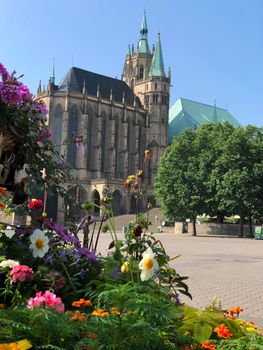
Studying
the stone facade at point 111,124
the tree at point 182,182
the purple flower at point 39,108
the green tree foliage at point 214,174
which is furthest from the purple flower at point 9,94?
the stone facade at point 111,124

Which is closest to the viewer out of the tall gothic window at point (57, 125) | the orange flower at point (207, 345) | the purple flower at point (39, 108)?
the orange flower at point (207, 345)

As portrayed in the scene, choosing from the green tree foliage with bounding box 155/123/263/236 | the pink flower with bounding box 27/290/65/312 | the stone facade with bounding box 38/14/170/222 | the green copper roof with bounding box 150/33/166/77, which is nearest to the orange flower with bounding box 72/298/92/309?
the pink flower with bounding box 27/290/65/312

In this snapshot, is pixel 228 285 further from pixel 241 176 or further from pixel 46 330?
pixel 241 176

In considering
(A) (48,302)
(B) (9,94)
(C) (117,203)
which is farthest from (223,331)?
(C) (117,203)

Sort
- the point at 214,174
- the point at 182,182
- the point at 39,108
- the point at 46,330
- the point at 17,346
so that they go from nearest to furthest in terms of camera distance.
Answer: the point at 17,346, the point at 46,330, the point at 39,108, the point at 214,174, the point at 182,182

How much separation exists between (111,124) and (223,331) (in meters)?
74.7

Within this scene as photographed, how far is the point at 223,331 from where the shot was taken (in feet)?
9.14

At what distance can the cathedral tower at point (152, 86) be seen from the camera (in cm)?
8184

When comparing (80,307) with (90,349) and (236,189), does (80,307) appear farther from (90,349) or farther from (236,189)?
(236,189)

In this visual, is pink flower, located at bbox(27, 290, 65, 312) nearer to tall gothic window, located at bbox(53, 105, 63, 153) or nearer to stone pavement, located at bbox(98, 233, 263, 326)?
stone pavement, located at bbox(98, 233, 263, 326)

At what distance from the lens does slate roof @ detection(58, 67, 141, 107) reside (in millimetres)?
79731

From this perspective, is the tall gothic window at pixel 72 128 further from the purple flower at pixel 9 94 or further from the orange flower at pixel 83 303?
the orange flower at pixel 83 303

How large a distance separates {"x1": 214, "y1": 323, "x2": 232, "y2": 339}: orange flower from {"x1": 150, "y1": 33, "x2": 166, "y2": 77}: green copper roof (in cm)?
8435

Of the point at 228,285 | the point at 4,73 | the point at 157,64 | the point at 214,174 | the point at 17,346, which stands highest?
the point at 157,64
